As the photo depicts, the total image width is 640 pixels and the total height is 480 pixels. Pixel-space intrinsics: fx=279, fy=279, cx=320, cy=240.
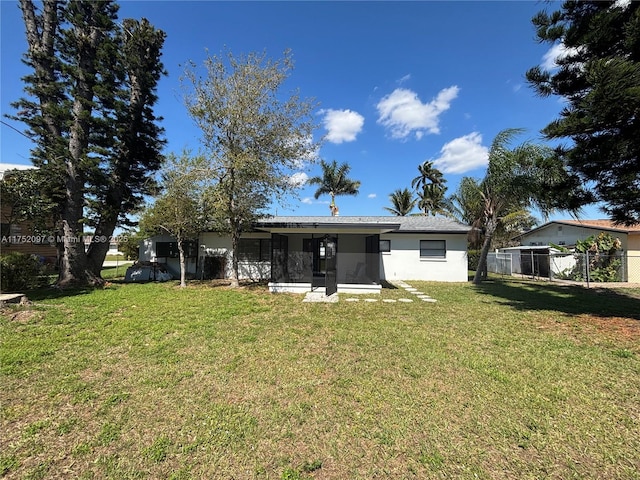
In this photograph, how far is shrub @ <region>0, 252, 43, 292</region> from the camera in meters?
8.61

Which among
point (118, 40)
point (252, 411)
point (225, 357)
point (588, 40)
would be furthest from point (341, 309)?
point (118, 40)

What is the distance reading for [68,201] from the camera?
1055cm

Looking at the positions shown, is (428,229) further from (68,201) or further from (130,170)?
(68,201)

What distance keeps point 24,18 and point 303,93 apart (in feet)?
35.1

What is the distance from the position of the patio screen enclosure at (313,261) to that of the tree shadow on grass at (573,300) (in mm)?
4363

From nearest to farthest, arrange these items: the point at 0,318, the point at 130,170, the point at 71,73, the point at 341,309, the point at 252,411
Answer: the point at 252,411, the point at 0,318, the point at 341,309, the point at 71,73, the point at 130,170

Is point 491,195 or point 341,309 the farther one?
point 491,195

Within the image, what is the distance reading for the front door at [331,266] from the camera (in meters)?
9.63

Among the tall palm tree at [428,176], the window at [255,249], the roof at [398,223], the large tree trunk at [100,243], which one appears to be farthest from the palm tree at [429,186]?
the large tree trunk at [100,243]

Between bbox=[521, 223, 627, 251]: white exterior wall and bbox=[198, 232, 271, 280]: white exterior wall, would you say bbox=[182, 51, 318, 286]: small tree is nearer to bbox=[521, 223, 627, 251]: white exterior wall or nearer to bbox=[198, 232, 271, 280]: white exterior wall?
bbox=[198, 232, 271, 280]: white exterior wall

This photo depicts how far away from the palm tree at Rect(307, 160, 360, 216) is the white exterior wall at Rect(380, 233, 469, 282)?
1385cm

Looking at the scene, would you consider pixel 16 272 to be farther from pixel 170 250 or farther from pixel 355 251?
pixel 355 251

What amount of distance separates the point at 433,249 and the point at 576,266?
760 cm

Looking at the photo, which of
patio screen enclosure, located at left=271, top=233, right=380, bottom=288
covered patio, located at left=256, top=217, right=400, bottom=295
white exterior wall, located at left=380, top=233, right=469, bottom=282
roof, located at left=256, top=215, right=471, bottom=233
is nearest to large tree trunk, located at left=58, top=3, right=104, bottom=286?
roof, located at left=256, top=215, right=471, bottom=233
